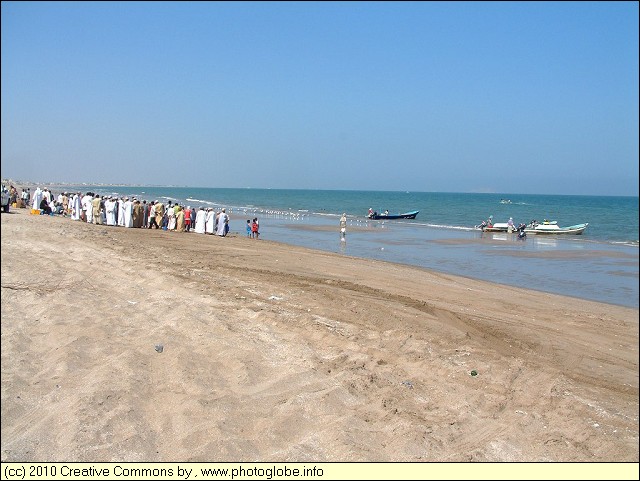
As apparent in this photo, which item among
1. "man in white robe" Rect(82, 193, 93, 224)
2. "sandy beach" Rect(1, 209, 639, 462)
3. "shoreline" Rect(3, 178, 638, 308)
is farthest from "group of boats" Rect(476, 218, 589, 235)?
"sandy beach" Rect(1, 209, 639, 462)

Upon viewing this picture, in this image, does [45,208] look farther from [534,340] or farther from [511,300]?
[534,340]

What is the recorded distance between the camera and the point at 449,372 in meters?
6.93

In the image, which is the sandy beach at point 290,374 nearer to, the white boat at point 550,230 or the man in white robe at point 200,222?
the man in white robe at point 200,222

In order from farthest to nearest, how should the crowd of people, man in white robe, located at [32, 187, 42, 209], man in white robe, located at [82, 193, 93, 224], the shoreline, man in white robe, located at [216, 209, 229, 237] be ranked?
man in white robe, located at [32, 187, 42, 209] → man in white robe, located at [216, 209, 229, 237] → man in white robe, located at [82, 193, 93, 224] → the crowd of people → the shoreline

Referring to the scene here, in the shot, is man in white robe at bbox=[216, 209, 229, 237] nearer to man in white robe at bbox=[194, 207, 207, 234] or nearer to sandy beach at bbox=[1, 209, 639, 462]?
man in white robe at bbox=[194, 207, 207, 234]

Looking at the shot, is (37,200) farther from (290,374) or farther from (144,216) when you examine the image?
(290,374)

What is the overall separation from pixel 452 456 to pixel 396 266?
561 inches

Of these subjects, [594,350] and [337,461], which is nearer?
[337,461]

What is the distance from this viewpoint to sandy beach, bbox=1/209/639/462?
5098mm

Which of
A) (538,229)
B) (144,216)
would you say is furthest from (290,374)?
(538,229)

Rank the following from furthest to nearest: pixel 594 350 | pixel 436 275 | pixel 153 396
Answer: pixel 436 275 < pixel 594 350 < pixel 153 396

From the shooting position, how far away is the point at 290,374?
21.7 ft

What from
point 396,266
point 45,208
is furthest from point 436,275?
point 45,208

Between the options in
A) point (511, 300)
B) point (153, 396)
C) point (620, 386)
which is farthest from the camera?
point (511, 300)
